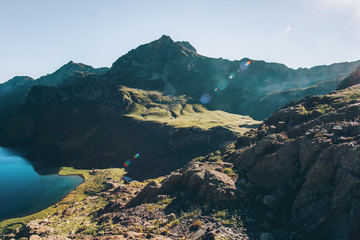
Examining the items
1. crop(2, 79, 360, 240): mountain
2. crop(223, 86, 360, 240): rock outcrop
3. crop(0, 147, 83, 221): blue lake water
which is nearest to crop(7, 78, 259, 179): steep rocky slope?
crop(0, 147, 83, 221): blue lake water

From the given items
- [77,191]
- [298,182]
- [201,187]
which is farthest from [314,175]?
[77,191]

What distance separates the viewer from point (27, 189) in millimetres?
88812

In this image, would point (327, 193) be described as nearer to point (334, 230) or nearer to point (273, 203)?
point (334, 230)

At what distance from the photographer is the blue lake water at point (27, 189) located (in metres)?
72.0

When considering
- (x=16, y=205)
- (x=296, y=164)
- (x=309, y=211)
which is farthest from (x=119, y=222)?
(x=16, y=205)

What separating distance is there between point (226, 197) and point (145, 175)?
8680 cm

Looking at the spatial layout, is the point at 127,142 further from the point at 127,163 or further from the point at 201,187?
the point at 201,187

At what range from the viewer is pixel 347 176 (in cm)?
2211

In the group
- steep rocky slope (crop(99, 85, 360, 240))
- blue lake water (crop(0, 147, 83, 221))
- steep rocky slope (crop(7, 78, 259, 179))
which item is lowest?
blue lake water (crop(0, 147, 83, 221))

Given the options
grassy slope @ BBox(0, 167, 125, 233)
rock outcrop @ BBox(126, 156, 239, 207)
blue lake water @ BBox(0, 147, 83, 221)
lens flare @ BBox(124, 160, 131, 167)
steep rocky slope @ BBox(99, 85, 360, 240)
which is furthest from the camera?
lens flare @ BBox(124, 160, 131, 167)

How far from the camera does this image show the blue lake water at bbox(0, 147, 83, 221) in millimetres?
72000

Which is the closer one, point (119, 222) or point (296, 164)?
point (296, 164)

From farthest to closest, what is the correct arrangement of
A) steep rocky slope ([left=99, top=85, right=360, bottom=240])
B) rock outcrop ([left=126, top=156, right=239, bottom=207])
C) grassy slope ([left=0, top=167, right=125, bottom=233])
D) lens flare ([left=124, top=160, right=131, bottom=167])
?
lens flare ([left=124, top=160, right=131, bottom=167])
grassy slope ([left=0, top=167, right=125, bottom=233])
rock outcrop ([left=126, top=156, right=239, bottom=207])
steep rocky slope ([left=99, top=85, right=360, bottom=240])

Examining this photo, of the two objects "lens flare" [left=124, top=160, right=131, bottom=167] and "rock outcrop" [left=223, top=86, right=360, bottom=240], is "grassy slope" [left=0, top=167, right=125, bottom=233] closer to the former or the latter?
"lens flare" [left=124, top=160, right=131, bottom=167]
